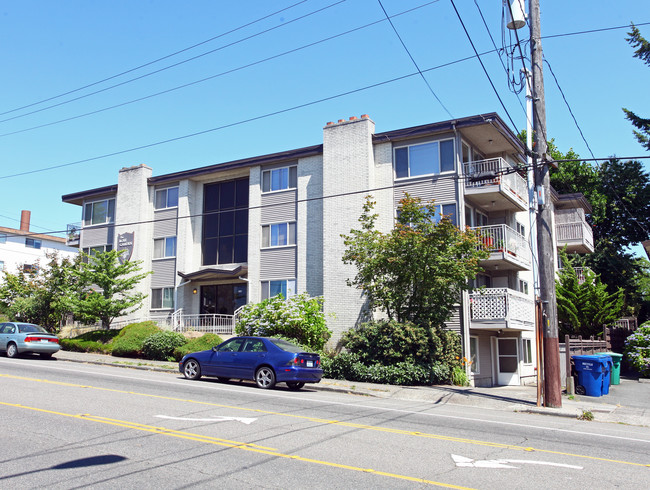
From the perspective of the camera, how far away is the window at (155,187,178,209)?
105 ft

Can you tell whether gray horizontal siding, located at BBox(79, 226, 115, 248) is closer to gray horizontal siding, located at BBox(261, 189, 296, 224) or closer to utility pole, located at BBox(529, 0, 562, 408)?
gray horizontal siding, located at BBox(261, 189, 296, 224)

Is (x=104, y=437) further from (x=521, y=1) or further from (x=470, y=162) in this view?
(x=470, y=162)

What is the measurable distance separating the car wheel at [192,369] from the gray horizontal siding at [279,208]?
1109 cm

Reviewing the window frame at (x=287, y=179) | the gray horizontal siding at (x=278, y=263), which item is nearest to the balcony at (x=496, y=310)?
the gray horizontal siding at (x=278, y=263)

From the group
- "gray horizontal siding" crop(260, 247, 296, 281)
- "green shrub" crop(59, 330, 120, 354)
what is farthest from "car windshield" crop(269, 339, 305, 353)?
"green shrub" crop(59, 330, 120, 354)

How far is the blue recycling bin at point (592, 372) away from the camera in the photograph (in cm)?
1819

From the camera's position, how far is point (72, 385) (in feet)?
48.5

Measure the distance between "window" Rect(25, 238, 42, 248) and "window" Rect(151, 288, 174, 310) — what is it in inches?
1238

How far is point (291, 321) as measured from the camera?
22.9 metres

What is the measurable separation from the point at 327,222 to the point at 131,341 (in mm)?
9907

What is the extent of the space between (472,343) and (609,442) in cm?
1351

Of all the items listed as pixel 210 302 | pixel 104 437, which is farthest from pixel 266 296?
pixel 104 437

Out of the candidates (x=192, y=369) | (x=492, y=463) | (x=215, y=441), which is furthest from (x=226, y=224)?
(x=492, y=463)

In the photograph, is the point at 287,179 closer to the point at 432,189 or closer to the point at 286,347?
the point at 432,189
